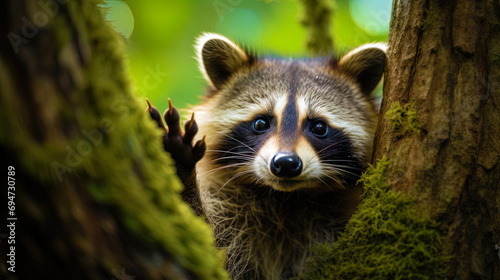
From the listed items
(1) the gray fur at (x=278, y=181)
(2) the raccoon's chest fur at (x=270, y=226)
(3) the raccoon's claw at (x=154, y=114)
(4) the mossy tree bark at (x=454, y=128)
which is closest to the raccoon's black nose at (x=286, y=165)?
(1) the gray fur at (x=278, y=181)

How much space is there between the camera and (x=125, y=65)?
169cm

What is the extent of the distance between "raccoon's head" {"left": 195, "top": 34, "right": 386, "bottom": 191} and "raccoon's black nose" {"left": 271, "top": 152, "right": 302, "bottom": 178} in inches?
2.1

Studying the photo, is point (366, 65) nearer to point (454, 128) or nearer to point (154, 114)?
point (454, 128)

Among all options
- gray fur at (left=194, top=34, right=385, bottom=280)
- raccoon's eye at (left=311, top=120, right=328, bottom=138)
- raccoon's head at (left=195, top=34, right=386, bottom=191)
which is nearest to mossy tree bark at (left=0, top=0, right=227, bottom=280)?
raccoon's head at (left=195, top=34, right=386, bottom=191)

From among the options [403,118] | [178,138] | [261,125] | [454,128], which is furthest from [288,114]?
[454,128]

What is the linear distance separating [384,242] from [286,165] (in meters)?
1.08

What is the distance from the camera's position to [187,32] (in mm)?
7133

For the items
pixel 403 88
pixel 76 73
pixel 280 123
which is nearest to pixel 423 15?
pixel 403 88

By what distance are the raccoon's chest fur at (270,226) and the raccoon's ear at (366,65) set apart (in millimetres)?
1231

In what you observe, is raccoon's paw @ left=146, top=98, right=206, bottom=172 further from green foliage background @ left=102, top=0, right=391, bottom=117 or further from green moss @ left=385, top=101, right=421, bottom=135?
green foliage background @ left=102, top=0, right=391, bottom=117

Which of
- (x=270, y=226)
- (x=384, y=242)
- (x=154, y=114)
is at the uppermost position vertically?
(x=154, y=114)

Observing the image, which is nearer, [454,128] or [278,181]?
[454,128]

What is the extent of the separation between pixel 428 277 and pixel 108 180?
162 cm

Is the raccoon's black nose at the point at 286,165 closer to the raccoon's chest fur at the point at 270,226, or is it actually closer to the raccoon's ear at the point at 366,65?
the raccoon's chest fur at the point at 270,226
